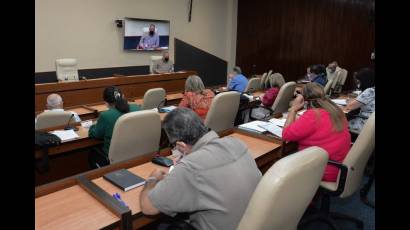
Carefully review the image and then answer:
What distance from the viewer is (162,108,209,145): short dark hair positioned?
1.50m

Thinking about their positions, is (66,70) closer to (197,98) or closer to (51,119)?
(51,119)

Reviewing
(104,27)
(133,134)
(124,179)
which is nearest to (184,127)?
(124,179)

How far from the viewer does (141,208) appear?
4.75ft

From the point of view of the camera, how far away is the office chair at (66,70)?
5.00 metres

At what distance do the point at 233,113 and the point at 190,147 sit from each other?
2117 mm

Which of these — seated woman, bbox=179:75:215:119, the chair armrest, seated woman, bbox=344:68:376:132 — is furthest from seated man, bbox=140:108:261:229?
seated woman, bbox=344:68:376:132

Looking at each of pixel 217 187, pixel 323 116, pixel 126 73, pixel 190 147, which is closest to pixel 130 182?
pixel 190 147

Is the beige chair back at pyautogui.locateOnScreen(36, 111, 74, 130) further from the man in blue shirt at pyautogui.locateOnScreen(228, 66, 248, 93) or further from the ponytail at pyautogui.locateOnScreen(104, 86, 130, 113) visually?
the man in blue shirt at pyautogui.locateOnScreen(228, 66, 248, 93)

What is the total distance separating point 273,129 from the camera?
2697 millimetres

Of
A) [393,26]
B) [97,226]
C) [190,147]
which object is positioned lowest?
[97,226]

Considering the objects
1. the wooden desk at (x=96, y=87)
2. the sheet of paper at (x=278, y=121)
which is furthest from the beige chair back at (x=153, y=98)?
the sheet of paper at (x=278, y=121)

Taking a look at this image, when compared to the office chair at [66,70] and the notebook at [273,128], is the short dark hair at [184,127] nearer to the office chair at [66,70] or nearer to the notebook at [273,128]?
the notebook at [273,128]

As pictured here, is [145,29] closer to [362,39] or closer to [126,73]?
[126,73]
